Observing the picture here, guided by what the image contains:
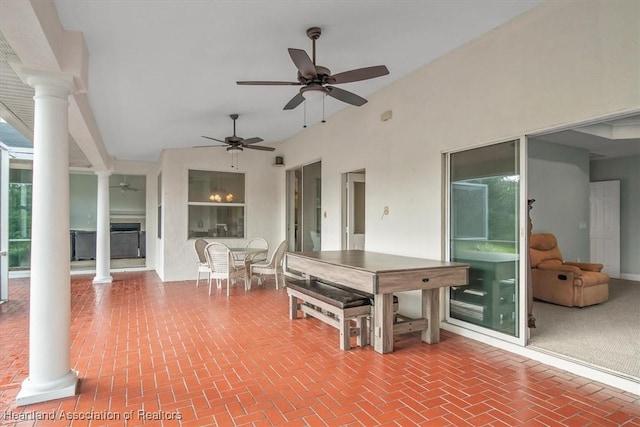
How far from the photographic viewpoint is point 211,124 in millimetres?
6316

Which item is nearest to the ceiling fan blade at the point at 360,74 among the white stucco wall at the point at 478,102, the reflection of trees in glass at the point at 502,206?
the white stucco wall at the point at 478,102

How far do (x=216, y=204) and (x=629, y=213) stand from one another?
29.3ft

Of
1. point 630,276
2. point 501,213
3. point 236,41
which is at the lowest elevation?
point 630,276

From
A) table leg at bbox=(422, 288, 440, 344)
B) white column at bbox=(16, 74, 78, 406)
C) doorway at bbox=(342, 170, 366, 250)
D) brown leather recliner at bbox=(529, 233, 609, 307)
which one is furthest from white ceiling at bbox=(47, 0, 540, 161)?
brown leather recliner at bbox=(529, 233, 609, 307)

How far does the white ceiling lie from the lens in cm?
293

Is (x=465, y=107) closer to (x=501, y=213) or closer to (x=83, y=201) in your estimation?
(x=501, y=213)

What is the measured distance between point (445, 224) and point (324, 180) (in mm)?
3033

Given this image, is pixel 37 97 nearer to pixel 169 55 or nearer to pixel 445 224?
pixel 169 55

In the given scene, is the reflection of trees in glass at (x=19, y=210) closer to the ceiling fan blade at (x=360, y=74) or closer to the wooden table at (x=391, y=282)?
the wooden table at (x=391, y=282)

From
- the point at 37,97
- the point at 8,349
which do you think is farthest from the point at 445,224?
the point at 8,349

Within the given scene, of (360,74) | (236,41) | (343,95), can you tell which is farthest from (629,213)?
(236,41)

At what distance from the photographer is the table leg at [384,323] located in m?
3.53

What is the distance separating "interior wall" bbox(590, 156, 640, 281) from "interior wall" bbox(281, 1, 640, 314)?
5916mm

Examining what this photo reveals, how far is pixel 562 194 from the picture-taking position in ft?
22.5
